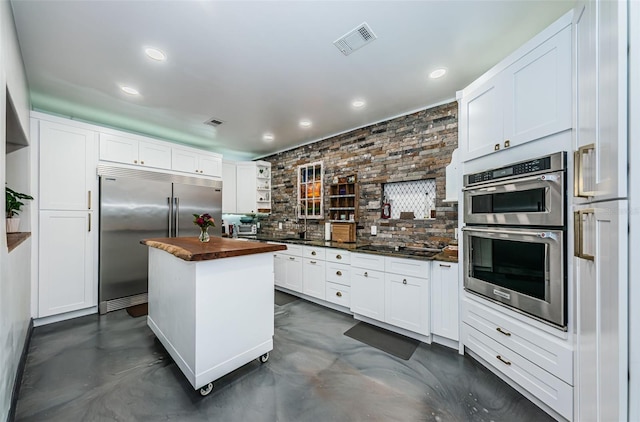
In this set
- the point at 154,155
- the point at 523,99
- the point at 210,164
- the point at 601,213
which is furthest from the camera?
the point at 210,164

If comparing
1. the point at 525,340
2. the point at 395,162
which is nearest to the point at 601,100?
the point at 525,340

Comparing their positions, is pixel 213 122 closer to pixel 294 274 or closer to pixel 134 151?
pixel 134 151

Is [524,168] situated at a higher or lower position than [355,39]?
lower

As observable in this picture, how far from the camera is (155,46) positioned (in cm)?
210

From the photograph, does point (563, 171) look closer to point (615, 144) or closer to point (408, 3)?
point (615, 144)

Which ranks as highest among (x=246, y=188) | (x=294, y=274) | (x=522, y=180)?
(x=246, y=188)

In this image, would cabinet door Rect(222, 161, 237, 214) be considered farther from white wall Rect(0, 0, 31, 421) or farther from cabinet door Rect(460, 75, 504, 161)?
cabinet door Rect(460, 75, 504, 161)

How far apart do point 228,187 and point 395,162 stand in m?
3.39

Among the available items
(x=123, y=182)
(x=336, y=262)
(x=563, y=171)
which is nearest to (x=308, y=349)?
(x=336, y=262)

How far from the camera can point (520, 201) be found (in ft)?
5.80

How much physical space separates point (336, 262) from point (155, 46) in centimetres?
293

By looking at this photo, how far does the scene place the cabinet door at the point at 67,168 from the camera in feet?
9.45

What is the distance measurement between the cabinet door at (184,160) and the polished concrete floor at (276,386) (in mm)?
2519

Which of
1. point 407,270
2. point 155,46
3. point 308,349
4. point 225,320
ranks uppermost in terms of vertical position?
point 155,46
